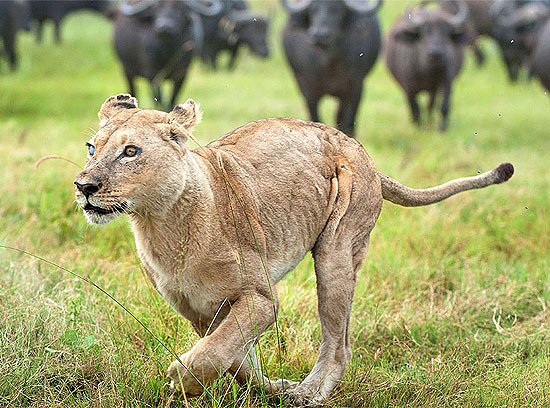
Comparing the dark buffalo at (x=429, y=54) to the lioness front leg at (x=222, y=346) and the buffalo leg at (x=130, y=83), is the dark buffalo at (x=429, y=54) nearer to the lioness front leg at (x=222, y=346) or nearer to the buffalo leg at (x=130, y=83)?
the buffalo leg at (x=130, y=83)

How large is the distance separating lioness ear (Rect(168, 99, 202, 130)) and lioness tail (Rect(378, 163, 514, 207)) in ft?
4.00

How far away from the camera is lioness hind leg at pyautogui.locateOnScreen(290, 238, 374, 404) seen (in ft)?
12.8

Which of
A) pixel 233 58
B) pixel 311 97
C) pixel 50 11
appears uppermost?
pixel 311 97

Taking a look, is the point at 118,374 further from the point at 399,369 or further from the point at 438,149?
the point at 438,149

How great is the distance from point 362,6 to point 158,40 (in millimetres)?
3073

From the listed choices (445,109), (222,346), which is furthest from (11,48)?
(222,346)

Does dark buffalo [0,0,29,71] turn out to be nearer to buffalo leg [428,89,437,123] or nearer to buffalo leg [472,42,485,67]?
buffalo leg [428,89,437,123]

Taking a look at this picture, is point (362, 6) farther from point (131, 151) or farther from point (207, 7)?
point (131, 151)

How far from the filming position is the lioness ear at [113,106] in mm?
3588

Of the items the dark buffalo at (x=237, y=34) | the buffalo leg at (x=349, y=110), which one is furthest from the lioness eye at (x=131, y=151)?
the dark buffalo at (x=237, y=34)

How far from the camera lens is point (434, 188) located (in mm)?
4426

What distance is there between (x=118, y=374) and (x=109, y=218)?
2.96ft

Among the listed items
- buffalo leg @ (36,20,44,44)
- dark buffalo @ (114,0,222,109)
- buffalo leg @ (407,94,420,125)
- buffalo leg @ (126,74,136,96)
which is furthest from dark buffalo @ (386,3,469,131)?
buffalo leg @ (36,20,44,44)

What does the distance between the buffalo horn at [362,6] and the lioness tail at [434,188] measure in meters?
6.58
